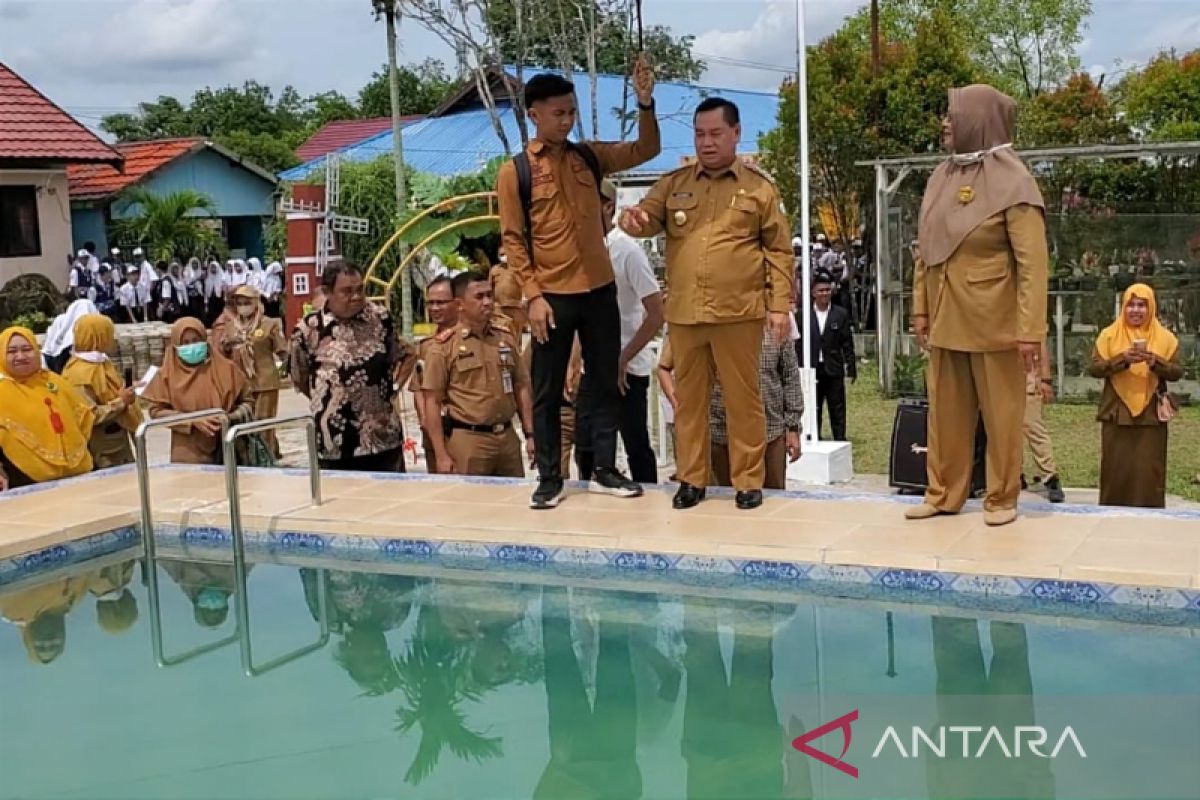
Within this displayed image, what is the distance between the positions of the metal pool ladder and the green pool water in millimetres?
43

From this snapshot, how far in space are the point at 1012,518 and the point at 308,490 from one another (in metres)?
3.63

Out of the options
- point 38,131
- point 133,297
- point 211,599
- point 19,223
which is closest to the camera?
point 211,599

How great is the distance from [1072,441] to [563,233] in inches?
241

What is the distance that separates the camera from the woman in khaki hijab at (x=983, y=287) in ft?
16.5

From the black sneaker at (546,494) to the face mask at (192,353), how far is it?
2477mm

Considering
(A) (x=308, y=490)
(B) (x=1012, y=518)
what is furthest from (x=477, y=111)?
(B) (x=1012, y=518)

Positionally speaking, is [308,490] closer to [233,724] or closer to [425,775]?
[233,724]

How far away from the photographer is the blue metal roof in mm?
26906

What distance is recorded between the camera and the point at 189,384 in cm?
746

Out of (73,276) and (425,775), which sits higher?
(73,276)

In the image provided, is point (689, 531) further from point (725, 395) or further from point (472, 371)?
point (472, 371)

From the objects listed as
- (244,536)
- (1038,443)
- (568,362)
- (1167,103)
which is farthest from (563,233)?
(1167,103)

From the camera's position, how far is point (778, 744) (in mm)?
4117

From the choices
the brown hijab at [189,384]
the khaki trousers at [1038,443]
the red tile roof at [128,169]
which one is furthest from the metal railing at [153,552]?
the red tile roof at [128,169]
